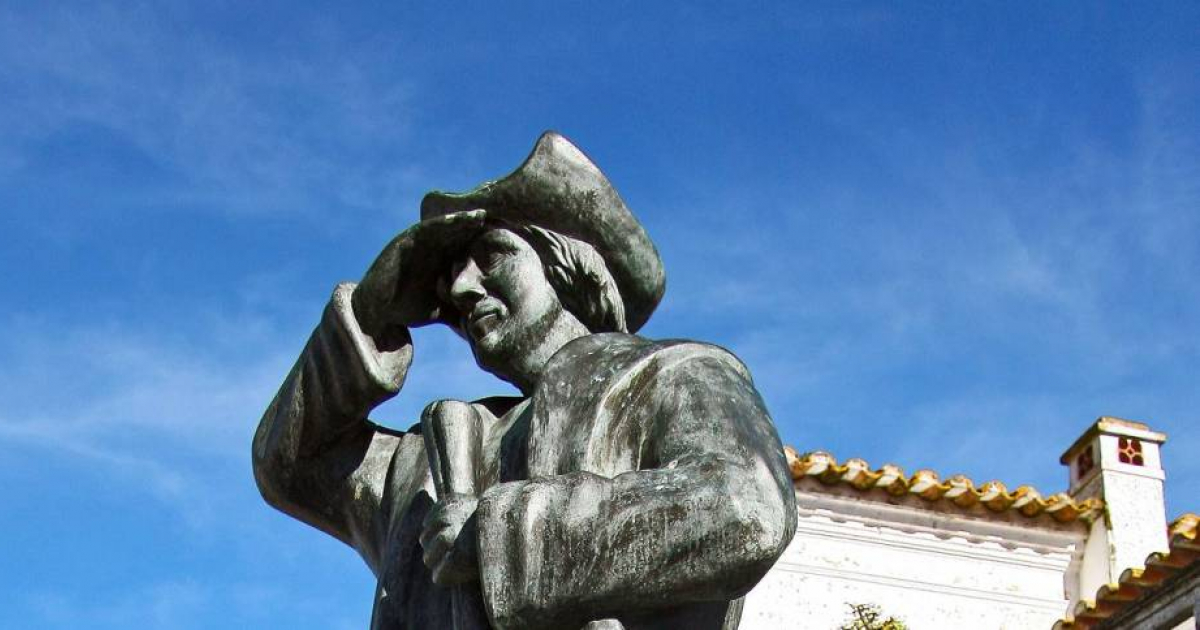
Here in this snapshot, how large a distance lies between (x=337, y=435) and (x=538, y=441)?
0.60 meters

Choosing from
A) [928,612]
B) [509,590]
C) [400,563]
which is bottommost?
[509,590]

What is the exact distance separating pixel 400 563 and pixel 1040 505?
13894 mm

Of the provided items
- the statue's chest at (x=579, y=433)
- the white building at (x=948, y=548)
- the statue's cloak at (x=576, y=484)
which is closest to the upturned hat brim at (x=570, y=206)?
the statue's cloak at (x=576, y=484)

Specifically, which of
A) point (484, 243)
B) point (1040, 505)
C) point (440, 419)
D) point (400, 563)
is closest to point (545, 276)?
point (484, 243)

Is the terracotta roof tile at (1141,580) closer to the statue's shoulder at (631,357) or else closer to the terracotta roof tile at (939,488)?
the terracotta roof tile at (939,488)

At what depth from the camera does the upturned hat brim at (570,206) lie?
10.5 feet

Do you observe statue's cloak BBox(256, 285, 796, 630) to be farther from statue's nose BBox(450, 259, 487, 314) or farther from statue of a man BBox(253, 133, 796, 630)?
statue's nose BBox(450, 259, 487, 314)

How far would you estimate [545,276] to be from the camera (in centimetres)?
323

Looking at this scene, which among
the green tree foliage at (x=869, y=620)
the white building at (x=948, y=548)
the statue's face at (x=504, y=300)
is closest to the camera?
the statue's face at (x=504, y=300)

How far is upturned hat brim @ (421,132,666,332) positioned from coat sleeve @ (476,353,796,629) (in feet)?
2.02

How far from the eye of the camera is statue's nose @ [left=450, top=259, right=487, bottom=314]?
3217 millimetres

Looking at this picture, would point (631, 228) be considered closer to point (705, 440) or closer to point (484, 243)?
point (484, 243)

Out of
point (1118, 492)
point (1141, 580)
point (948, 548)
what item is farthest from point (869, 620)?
point (1118, 492)

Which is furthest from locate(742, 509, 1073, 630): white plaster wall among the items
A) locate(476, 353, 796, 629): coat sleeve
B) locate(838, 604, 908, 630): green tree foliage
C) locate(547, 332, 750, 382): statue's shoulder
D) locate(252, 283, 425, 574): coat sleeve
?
locate(476, 353, 796, 629): coat sleeve
